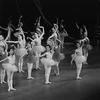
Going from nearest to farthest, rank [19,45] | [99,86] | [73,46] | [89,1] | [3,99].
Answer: [3,99]
[99,86]
[19,45]
[73,46]
[89,1]

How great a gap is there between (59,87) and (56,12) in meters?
9.14

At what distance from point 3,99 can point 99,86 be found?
2.78 metres

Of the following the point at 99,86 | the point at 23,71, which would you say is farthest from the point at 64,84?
the point at 23,71

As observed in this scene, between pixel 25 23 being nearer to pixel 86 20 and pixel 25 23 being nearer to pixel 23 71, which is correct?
pixel 86 20

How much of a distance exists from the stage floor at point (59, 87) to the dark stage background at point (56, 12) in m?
6.34

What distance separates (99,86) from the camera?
809 cm

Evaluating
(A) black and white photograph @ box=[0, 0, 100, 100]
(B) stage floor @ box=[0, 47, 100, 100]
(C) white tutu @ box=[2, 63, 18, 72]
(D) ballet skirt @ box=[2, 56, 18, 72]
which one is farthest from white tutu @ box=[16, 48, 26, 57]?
(C) white tutu @ box=[2, 63, 18, 72]

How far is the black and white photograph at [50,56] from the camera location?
24.8ft

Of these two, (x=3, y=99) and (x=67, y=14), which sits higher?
(x=67, y=14)

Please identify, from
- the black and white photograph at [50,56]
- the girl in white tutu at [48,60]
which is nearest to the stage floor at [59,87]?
the black and white photograph at [50,56]

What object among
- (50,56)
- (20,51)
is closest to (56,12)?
(20,51)

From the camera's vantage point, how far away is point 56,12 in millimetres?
16547

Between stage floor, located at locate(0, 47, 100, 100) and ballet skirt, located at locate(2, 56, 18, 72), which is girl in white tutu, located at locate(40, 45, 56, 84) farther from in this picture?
ballet skirt, located at locate(2, 56, 18, 72)

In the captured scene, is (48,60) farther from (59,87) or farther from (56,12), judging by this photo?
(56,12)
